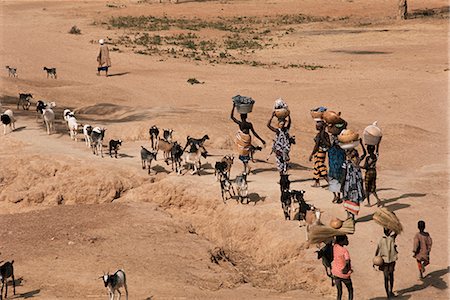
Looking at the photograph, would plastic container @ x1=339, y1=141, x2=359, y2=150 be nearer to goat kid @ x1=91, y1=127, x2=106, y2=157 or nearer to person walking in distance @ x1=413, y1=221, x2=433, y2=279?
person walking in distance @ x1=413, y1=221, x2=433, y2=279

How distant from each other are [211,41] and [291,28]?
343 inches

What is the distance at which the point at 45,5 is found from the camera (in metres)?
74.4

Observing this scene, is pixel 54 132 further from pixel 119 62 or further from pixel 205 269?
pixel 119 62

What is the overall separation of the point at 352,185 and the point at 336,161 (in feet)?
4.61

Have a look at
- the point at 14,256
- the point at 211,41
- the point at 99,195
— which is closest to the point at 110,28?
the point at 211,41

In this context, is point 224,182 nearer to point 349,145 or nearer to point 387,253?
point 349,145

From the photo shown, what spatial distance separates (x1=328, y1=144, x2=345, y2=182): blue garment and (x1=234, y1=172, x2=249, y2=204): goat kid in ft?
6.12

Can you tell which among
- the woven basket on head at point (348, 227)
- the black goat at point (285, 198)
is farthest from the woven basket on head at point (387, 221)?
the black goat at point (285, 198)

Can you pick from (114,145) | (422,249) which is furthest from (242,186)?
(114,145)

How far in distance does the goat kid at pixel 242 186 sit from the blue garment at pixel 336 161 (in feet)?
6.12

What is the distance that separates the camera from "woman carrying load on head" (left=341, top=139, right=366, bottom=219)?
13.7 m

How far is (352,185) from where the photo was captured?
45.5 ft

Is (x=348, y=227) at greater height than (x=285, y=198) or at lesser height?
greater

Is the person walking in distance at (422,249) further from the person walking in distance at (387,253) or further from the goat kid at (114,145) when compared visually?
the goat kid at (114,145)
